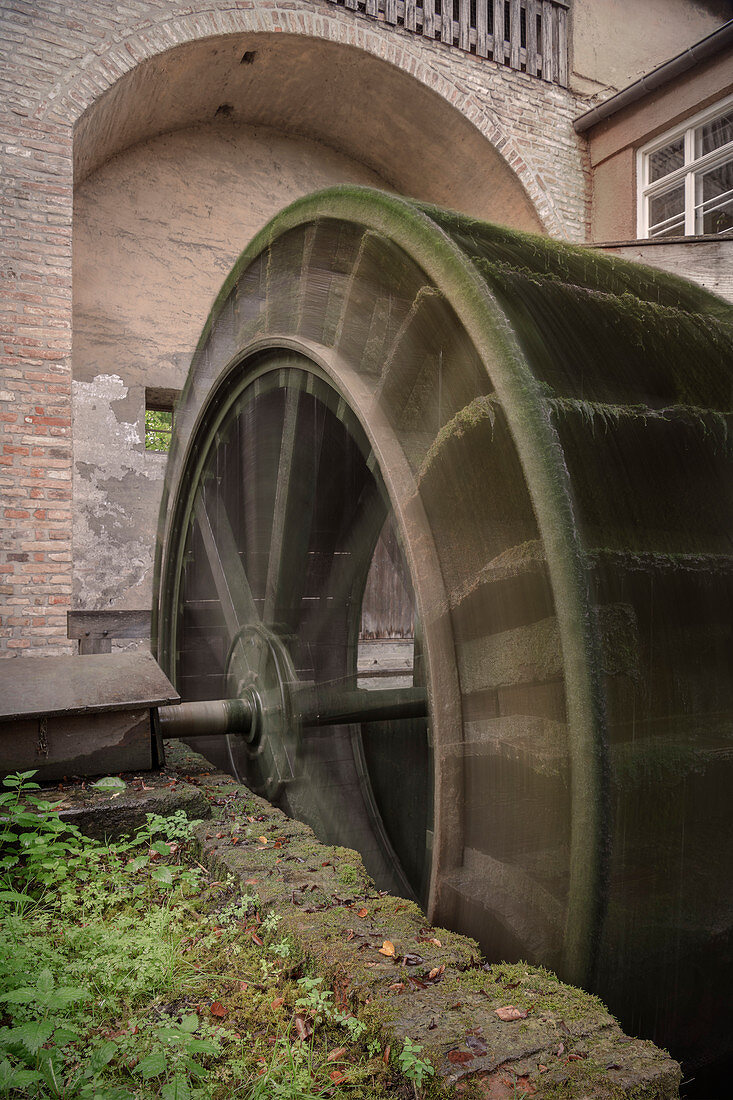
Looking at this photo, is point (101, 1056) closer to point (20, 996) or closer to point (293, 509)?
→ point (20, 996)

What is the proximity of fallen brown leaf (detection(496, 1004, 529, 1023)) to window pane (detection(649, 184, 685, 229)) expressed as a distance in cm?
881

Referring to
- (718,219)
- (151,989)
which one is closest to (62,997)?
(151,989)

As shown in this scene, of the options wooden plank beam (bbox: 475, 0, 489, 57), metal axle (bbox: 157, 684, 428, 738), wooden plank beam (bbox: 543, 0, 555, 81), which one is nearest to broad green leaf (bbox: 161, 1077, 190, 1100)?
metal axle (bbox: 157, 684, 428, 738)

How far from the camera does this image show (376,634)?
10.4 metres

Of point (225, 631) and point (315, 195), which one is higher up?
point (315, 195)

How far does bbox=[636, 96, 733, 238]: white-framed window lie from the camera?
7.85 m

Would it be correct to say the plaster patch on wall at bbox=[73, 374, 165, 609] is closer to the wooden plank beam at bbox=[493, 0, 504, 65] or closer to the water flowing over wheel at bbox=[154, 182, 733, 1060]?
the wooden plank beam at bbox=[493, 0, 504, 65]

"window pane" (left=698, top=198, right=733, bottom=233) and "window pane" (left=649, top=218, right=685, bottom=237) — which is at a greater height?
"window pane" (left=649, top=218, right=685, bottom=237)

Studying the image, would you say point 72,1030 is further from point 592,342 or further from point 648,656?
point 592,342

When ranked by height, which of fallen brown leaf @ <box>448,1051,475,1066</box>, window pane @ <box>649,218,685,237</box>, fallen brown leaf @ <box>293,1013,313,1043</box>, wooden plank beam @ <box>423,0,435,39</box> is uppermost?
wooden plank beam @ <box>423,0,435,39</box>

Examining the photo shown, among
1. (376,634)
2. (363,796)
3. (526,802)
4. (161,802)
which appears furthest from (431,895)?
(376,634)

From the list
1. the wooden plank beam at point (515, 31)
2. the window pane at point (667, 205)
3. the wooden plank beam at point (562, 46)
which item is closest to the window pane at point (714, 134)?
the window pane at point (667, 205)

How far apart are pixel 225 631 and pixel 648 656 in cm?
253

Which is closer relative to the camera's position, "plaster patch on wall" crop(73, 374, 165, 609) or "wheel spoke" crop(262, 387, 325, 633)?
"wheel spoke" crop(262, 387, 325, 633)
